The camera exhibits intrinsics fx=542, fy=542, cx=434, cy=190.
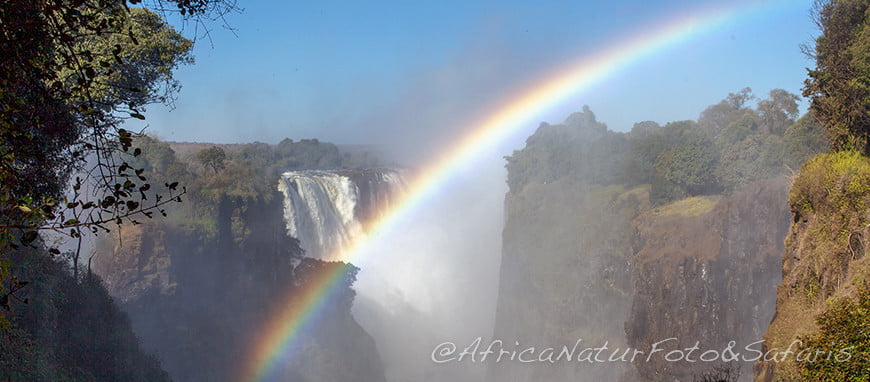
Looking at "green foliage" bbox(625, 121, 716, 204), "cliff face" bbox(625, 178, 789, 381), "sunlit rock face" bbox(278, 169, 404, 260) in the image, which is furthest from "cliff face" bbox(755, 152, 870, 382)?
"sunlit rock face" bbox(278, 169, 404, 260)

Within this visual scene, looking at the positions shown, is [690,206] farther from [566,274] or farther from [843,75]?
[843,75]

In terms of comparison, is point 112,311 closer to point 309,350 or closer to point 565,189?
point 309,350

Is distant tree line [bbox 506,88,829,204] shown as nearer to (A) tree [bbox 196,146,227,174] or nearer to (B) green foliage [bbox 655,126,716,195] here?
(B) green foliage [bbox 655,126,716,195]

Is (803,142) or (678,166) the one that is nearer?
(803,142)

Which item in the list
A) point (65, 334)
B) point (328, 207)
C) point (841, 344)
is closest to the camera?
point (841, 344)

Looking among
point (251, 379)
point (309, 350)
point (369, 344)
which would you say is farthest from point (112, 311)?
point (369, 344)

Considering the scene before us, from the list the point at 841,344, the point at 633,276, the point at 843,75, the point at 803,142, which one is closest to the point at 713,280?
the point at 633,276

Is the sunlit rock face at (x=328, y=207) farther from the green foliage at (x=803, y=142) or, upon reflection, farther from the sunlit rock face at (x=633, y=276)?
the green foliage at (x=803, y=142)
